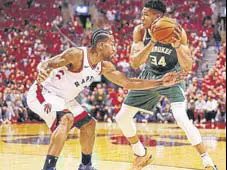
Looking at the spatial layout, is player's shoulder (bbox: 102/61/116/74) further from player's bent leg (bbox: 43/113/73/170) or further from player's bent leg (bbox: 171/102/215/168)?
player's bent leg (bbox: 171/102/215/168)

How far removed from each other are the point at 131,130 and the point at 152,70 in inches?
29.1

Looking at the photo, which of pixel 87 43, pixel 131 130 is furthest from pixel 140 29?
pixel 87 43

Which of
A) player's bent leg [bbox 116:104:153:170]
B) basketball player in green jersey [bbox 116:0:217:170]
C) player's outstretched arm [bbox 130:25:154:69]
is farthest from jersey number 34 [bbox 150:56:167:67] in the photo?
player's bent leg [bbox 116:104:153:170]

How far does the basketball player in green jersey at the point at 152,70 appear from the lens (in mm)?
5168

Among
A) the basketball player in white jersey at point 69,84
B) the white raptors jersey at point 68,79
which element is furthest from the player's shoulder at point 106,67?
the white raptors jersey at point 68,79

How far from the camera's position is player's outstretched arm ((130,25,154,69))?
4.99 metres

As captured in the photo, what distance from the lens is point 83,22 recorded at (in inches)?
798

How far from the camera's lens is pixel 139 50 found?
516 cm

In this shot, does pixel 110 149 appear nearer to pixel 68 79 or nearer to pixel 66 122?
pixel 68 79

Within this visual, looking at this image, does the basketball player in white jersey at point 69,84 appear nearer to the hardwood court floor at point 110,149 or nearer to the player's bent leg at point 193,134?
the player's bent leg at point 193,134

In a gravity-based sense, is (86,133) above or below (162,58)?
below

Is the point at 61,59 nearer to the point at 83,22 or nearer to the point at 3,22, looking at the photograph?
the point at 3,22

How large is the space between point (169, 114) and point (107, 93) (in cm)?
206

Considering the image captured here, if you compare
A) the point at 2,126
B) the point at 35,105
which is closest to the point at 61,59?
the point at 35,105
